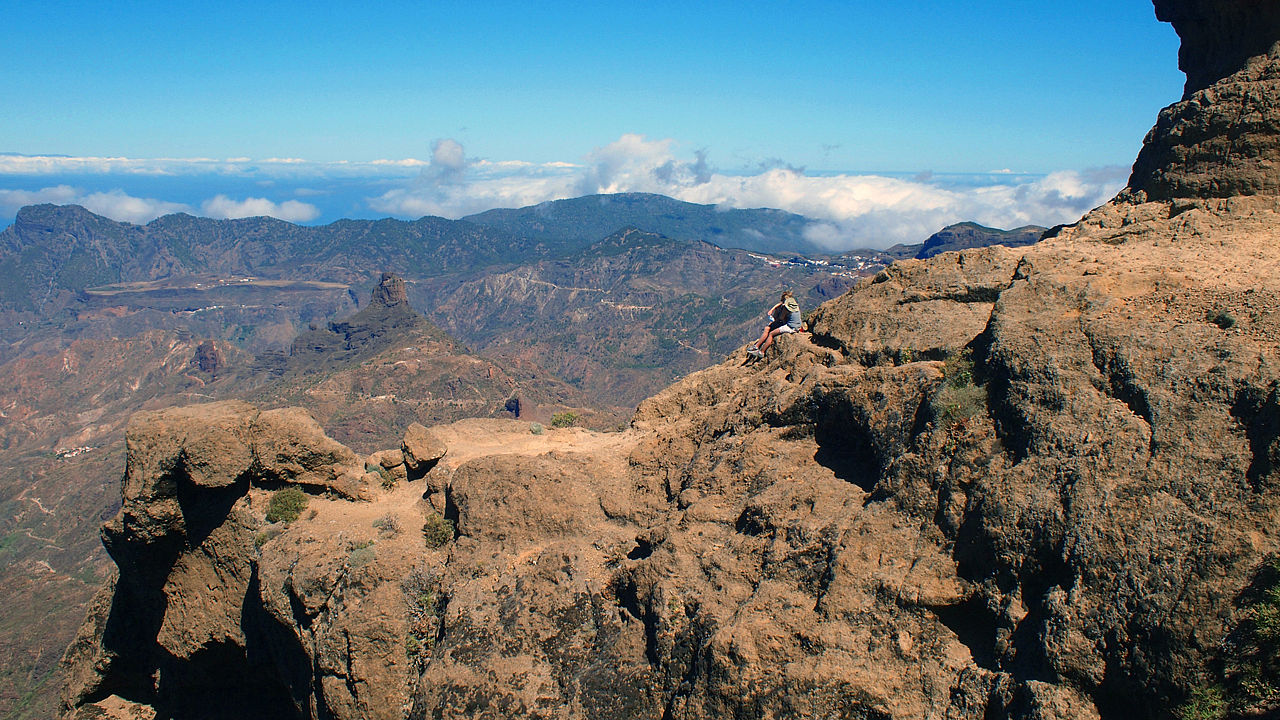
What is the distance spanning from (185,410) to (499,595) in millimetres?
12583

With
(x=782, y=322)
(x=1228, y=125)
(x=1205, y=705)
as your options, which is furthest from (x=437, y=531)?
(x=1228, y=125)

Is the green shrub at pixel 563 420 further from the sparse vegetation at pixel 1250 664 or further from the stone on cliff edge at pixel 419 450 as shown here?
the sparse vegetation at pixel 1250 664

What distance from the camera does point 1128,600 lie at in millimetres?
Answer: 8656

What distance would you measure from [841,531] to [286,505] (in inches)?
642

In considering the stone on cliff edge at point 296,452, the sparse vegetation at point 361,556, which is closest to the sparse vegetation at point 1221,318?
the sparse vegetation at point 361,556

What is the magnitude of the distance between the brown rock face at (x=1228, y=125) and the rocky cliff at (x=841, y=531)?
0.50ft

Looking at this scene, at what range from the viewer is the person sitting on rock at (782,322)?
72.3ft

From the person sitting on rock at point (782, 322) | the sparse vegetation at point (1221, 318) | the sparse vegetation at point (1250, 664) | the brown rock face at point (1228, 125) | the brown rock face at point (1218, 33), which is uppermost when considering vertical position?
the brown rock face at point (1218, 33)

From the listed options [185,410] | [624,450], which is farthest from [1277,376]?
[185,410]

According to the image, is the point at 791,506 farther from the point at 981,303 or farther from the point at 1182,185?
the point at 1182,185

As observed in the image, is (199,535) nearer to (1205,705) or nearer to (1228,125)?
(1205,705)

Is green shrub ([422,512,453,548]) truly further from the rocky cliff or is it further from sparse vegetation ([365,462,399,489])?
sparse vegetation ([365,462,399,489])

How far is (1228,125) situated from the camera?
16.6 metres

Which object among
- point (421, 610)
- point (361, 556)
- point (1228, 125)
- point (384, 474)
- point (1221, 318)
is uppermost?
point (1228, 125)
